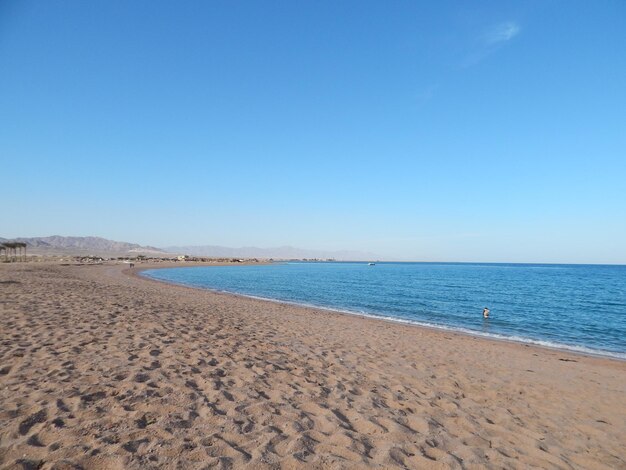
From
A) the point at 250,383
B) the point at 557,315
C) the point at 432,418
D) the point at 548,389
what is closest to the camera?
the point at 432,418

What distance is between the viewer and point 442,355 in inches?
407

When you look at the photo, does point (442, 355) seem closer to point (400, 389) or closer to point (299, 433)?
point (400, 389)

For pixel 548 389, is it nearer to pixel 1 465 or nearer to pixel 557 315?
pixel 1 465

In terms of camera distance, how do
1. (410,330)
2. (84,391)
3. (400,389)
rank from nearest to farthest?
(84,391), (400,389), (410,330)

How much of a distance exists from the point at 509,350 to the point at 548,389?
486 cm

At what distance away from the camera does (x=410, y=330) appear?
14.9m

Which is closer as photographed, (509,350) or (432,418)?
(432,418)

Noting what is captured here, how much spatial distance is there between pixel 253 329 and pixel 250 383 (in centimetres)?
556

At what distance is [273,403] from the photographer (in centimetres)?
526

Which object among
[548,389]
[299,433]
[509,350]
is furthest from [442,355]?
[299,433]

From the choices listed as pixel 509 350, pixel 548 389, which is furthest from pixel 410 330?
pixel 548 389

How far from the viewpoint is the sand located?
3.85 meters

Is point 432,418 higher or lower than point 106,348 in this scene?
lower

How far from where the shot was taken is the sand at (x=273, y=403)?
3854mm
